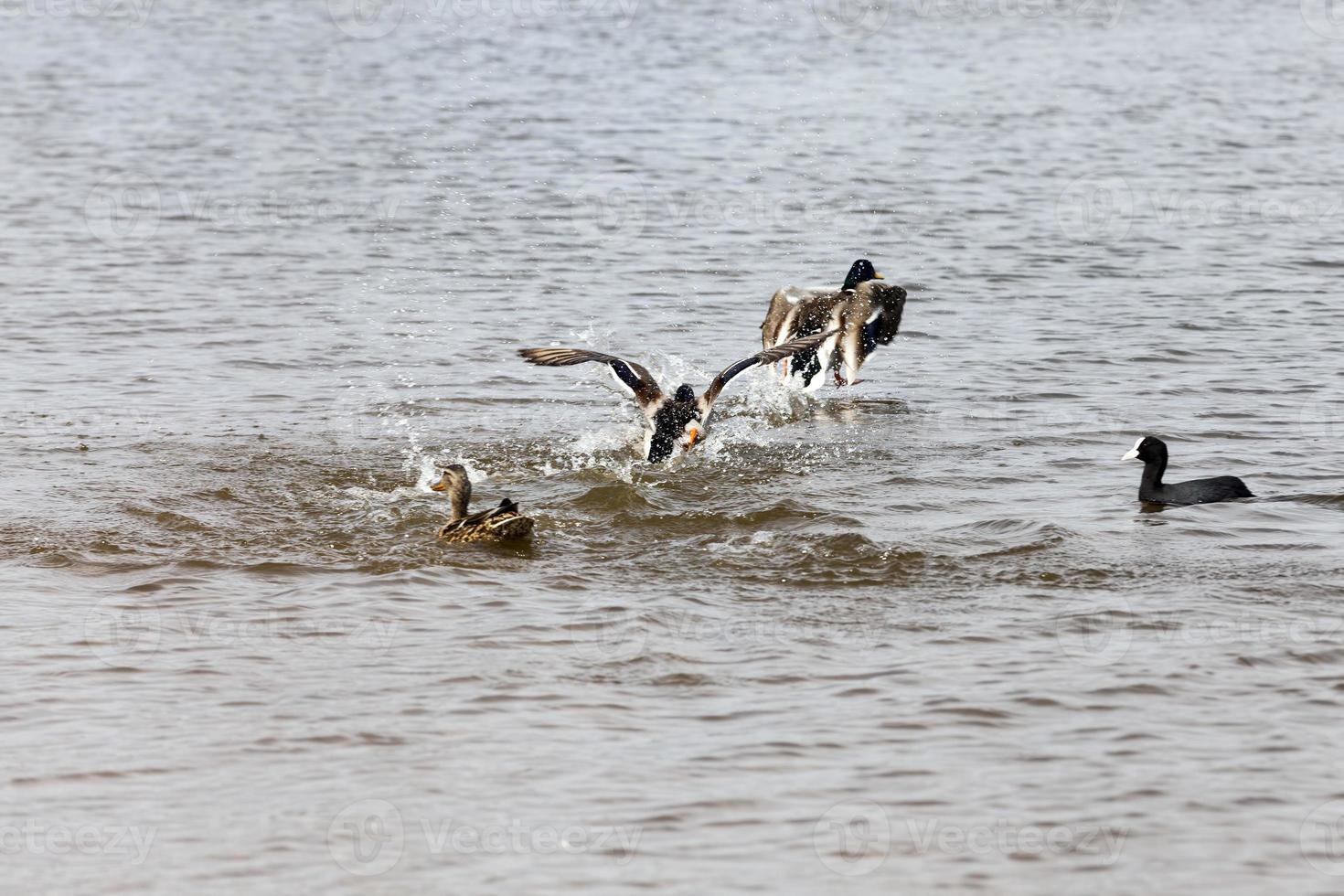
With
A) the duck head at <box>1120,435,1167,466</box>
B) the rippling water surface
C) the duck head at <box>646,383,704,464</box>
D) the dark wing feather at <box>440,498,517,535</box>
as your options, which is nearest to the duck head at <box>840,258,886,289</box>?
the rippling water surface

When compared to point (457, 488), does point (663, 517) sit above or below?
below

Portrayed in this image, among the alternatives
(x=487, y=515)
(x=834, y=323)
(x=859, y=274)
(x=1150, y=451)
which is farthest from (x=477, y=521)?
(x=859, y=274)

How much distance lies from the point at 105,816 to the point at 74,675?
1372mm

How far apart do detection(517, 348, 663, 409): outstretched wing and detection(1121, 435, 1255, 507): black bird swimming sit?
122 inches

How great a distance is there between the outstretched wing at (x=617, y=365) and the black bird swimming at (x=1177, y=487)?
311 centimetres

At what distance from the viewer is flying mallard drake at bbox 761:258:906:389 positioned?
43.8 feet

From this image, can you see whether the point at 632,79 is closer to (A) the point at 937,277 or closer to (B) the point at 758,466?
(A) the point at 937,277

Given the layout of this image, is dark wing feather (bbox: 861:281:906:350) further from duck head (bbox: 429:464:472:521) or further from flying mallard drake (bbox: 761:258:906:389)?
duck head (bbox: 429:464:472:521)

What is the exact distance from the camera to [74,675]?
24.0 ft

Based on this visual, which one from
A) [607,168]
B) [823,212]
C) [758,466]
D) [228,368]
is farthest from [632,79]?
[758,466]

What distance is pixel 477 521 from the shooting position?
9.04 m

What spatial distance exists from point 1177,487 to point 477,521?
13.3 ft

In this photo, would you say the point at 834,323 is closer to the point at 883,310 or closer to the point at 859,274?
the point at 883,310

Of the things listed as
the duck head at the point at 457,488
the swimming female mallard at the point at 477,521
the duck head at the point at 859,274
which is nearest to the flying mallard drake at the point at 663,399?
the duck head at the point at 457,488
